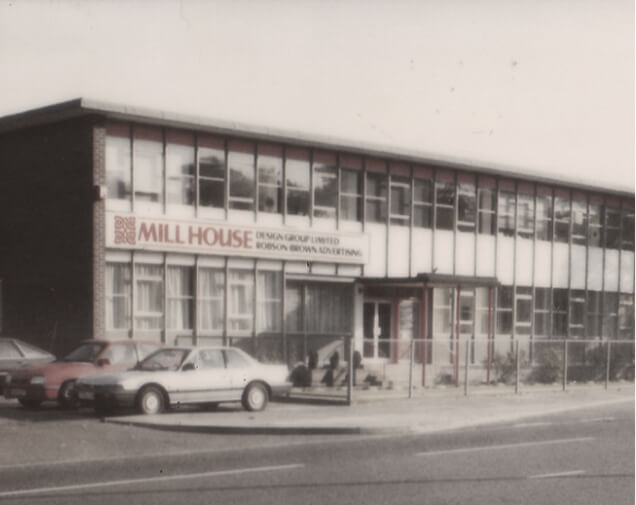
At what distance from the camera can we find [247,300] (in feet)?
99.2

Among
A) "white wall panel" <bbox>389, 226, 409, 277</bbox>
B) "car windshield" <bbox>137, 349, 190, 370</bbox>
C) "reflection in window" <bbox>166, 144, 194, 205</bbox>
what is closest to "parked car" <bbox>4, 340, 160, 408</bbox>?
"car windshield" <bbox>137, 349, 190, 370</bbox>

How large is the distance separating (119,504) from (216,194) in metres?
19.0

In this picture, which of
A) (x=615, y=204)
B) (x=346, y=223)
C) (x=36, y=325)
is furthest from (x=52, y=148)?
(x=615, y=204)

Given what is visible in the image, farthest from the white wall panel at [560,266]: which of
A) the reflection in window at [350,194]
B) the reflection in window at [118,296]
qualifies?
the reflection in window at [118,296]

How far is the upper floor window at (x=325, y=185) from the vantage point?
31703mm

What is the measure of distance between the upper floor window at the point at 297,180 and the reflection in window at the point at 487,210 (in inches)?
305

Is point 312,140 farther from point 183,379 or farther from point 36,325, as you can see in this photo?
point 183,379

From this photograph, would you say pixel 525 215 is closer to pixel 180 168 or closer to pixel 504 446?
pixel 180 168

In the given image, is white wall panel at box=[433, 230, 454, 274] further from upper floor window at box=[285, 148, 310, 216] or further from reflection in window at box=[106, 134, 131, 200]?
reflection in window at box=[106, 134, 131, 200]

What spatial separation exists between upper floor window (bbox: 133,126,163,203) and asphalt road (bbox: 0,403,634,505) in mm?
9032

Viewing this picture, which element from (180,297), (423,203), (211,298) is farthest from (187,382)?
(423,203)

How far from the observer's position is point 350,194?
1287 inches

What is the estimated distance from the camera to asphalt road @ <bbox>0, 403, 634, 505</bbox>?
37.7ft

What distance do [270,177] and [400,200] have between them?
5309 millimetres
